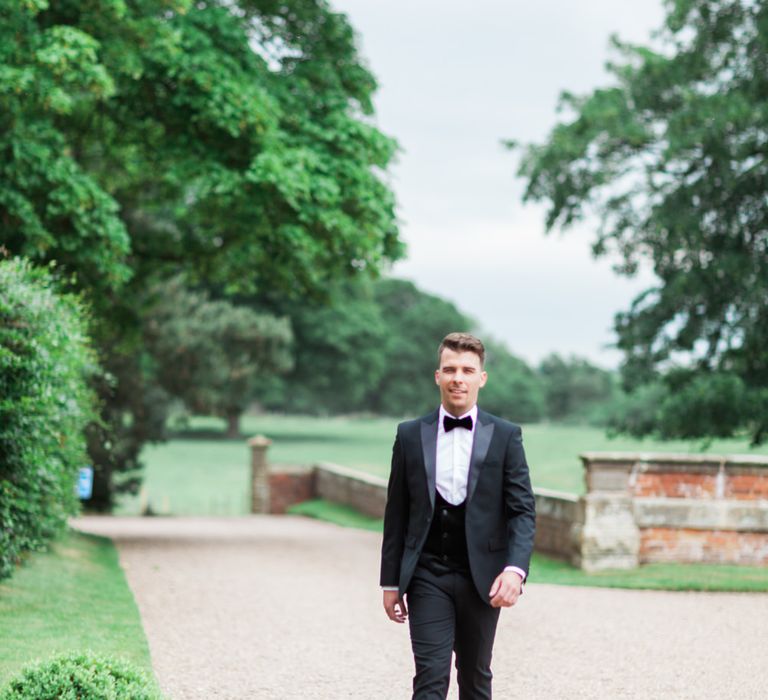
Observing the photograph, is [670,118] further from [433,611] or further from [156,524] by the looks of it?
[433,611]

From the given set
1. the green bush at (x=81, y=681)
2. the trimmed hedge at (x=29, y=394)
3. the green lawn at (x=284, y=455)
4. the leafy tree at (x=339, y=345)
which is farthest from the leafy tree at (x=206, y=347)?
the green bush at (x=81, y=681)

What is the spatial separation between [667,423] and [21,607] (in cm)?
1286

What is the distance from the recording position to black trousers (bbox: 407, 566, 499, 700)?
4637mm

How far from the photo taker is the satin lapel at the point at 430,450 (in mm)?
4742

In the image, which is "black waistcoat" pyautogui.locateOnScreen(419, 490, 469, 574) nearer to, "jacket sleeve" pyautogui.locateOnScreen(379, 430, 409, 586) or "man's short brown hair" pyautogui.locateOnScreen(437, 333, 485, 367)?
"jacket sleeve" pyautogui.locateOnScreen(379, 430, 409, 586)

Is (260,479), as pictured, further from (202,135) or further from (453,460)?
(453,460)

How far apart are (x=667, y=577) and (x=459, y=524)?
8774 mm

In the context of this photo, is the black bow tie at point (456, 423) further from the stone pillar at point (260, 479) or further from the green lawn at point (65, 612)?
the stone pillar at point (260, 479)

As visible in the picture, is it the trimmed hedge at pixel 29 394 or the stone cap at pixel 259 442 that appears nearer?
the trimmed hedge at pixel 29 394

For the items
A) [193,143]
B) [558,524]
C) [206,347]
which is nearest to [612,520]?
[558,524]

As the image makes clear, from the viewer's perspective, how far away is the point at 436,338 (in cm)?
7550

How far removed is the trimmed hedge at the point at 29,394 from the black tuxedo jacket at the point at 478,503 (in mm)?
5408

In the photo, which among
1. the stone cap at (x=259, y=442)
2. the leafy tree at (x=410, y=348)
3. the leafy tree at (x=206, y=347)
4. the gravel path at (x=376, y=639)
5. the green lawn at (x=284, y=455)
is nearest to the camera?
the gravel path at (x=376, y=639)

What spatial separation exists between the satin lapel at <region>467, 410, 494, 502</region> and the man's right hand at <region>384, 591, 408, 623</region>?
1.83 feet
